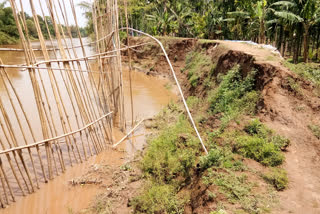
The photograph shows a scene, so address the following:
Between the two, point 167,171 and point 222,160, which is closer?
point 222,160

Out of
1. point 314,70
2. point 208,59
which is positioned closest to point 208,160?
point 314,70

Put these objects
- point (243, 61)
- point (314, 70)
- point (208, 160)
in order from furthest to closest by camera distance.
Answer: point (243, 61), point (314, 70), point (208, 160)

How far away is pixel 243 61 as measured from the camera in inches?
248

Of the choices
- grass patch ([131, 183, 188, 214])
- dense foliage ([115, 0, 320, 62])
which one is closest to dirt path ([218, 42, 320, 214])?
grass patch ([131, 183, 188, 214])

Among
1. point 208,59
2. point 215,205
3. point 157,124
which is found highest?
point 208,59

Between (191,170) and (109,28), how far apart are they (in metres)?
3.47

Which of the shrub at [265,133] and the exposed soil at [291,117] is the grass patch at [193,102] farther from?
the shrub at [265,133]

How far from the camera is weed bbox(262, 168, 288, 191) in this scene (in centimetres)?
318

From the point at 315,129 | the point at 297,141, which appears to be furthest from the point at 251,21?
the point at 297,141

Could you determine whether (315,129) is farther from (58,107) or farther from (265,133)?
(58,107)

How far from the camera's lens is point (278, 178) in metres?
3.26

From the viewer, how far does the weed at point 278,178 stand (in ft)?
10.4

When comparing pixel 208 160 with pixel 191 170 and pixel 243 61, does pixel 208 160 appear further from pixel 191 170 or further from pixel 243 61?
pixel 243 61

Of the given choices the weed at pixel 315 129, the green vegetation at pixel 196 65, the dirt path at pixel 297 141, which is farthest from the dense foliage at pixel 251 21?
the weed at pixel 315 129
